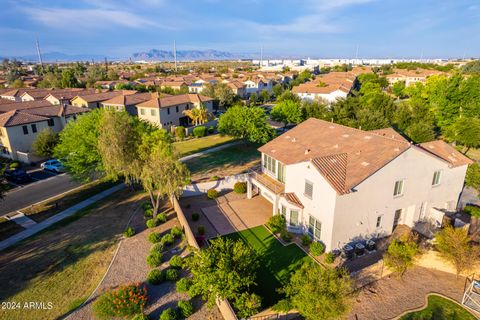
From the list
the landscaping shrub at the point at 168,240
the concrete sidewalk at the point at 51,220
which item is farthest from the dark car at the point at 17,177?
the landscaping shrub at the point at 168,240

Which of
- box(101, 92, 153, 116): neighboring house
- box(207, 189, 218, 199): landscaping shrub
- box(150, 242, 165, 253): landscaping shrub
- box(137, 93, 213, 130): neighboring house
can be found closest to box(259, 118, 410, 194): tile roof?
box(207, 189, 218, 199): landscaping shrub

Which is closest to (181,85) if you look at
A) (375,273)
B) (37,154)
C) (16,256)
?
(37,154)

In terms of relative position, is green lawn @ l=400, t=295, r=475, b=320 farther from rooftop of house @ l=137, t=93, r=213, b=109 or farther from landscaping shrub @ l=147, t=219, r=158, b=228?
rooftop of house @ l=137, t=93, r=213, b=109

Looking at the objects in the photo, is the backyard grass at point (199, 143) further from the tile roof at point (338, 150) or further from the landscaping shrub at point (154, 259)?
the landscaping shrub at point (154, 259)

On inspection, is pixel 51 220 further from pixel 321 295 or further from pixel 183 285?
pixel 321 295

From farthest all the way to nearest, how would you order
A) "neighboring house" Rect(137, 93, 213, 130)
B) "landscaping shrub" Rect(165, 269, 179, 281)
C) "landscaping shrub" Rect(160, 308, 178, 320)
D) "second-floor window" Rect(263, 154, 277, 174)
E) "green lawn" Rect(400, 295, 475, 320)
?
"neighboring house" Rect(137, 93, 213, 130) < "second-floor window" Rect(263, 154, 277, 174) < "landscaping shrub" Rect(165, 269, 179, 281) < "green lawn" Rect(400, 295, 475, 320) < "landscaping shrub" Rect(160, 308, 178, 320)

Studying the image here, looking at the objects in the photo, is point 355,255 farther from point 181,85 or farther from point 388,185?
point 181,85
